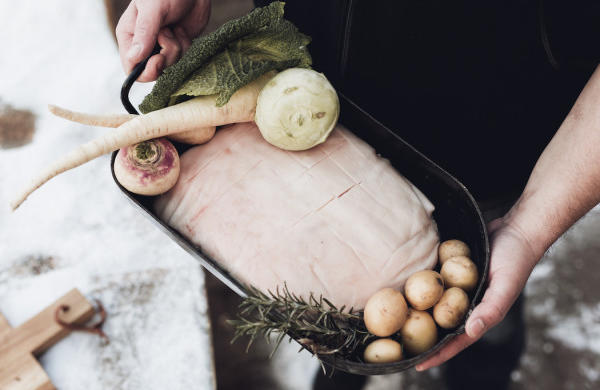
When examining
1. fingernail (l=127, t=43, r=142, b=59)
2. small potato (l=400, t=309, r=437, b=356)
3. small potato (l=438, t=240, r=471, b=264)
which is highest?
fingernail (l=127, t=43, r=142, b=59)

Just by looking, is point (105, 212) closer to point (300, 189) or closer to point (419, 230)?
point (300, 189)

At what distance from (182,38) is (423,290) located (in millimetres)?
804

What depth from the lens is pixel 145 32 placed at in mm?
949

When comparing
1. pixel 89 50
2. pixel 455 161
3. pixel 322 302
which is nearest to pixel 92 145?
pixel 322 302

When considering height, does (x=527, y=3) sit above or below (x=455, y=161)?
above

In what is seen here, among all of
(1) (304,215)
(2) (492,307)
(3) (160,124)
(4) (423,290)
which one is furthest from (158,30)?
(2) (492,307)

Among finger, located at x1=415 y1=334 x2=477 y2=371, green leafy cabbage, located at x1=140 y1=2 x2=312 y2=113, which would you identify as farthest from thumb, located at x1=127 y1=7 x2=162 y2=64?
finger, located at x1=415 y1=334 x2=477 y2=371

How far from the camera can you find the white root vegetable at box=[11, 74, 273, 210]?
83 cm

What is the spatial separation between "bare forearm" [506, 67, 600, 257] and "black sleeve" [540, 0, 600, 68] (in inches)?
1.9

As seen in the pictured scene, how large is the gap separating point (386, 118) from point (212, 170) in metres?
0.44

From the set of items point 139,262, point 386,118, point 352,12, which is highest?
point 352,12

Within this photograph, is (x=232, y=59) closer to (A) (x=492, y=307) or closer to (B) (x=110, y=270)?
(A) (x=492, y=307)

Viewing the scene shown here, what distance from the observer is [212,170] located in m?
0.90

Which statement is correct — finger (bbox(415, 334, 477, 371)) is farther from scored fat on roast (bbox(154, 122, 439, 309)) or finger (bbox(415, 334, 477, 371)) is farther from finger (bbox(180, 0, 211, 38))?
finger (bbox(180, 0, 211, 38))
